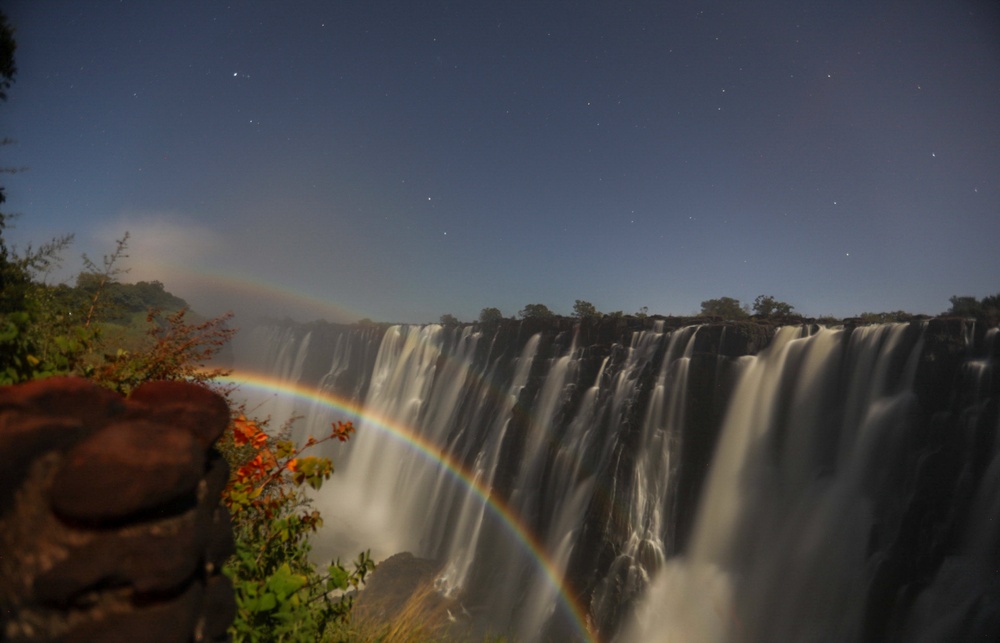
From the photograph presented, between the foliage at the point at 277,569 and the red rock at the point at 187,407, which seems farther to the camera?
the foliage at the point at 277,569

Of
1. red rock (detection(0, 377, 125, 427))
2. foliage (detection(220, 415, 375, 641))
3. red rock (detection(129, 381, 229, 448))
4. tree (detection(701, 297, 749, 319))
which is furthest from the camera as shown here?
tree (detection(701, 297, 749, 319))

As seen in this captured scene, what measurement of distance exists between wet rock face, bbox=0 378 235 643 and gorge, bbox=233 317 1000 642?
361cm

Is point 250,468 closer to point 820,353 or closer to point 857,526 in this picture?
point 857,526

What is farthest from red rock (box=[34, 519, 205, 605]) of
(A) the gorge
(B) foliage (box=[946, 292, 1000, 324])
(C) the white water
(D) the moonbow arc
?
(B) foliage (box=[946, 292, 1000, 324])

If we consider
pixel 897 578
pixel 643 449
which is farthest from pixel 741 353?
pixel 897 578

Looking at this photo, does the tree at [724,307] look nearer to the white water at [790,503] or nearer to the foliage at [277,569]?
the white water at [790,503]

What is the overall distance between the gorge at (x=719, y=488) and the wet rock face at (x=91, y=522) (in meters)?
3.61

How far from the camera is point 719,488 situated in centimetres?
1532

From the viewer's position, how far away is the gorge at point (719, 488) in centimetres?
1049

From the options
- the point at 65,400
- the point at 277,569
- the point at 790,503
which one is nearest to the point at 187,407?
the point at 65,400

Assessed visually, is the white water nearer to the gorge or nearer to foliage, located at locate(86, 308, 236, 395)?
the gorge

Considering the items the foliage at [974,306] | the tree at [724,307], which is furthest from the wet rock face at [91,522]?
the tree at [724,307]

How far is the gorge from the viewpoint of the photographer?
34.4 ft

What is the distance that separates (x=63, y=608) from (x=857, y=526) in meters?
15.7
